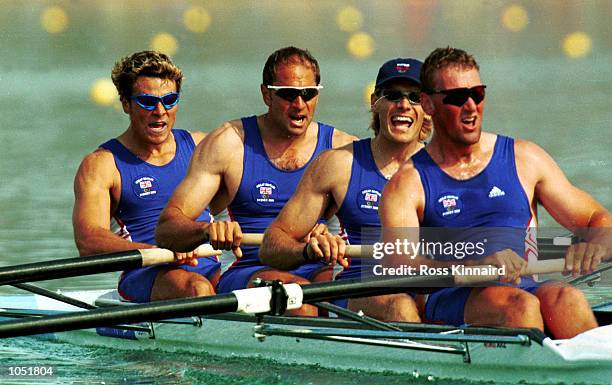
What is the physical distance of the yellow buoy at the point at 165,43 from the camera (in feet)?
84.3

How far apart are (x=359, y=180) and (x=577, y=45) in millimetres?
21873

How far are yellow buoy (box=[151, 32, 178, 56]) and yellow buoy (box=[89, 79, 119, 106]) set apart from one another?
138 inches

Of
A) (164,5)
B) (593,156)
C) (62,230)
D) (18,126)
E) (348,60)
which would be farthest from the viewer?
(164,5)

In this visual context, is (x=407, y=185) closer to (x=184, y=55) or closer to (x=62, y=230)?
(x=62, y=230)

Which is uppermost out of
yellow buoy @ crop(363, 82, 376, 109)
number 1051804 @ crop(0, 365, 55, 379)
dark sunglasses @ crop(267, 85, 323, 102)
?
yellow buoy @ crop(363, 82, 376, 109)

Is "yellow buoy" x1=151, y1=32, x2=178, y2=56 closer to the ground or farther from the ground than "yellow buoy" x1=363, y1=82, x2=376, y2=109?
farther from the ground

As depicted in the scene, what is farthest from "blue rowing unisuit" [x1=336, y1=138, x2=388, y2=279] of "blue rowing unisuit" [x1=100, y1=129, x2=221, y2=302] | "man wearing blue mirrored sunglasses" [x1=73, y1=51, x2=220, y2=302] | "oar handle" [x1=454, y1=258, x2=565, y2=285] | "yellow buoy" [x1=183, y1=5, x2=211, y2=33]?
"yellow buoy" [x1=183, y1=5, x2=211, y2=33]

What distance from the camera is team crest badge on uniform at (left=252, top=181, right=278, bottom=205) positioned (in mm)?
6430

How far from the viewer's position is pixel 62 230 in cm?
1091

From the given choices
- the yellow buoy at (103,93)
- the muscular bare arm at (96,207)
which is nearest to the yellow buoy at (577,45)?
the yellow buoy at (103,93)

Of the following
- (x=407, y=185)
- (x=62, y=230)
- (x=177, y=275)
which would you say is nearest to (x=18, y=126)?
(x=62, y=230)

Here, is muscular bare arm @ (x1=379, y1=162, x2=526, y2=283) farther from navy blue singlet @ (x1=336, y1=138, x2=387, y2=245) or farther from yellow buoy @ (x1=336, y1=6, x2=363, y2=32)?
yellow buoy @ (x1=336, y1=6, x2=363, y2=32)

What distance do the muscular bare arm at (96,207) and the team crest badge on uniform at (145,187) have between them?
3.8 inches

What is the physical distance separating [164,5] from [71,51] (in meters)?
4.24
